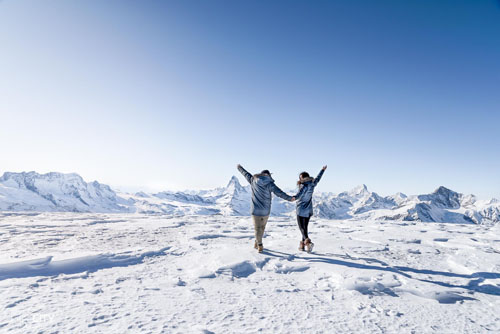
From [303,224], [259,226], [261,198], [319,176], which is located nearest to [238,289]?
[259,226]

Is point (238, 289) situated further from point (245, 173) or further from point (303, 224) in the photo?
point (245, 173)

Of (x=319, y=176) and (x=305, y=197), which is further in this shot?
(x=319, y=176)

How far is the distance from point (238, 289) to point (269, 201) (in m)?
3.61

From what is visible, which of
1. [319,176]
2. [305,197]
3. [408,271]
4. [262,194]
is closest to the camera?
[408,271]

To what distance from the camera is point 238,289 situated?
437 centimetres

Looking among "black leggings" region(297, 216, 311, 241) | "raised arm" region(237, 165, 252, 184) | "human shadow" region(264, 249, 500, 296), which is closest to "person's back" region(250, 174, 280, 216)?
"raised arm" region(237, 165, 252, 184)

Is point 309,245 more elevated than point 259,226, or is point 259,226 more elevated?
point 259,226

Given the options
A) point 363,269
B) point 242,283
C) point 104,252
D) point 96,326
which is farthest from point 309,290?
point 104,252

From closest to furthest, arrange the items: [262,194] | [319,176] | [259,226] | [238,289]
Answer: [238,289], [259,226], [262,194], [319,176]

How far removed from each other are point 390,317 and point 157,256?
535 cm

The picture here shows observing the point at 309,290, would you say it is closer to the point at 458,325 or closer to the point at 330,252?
the point at 458,325

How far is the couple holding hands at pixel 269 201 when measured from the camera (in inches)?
297

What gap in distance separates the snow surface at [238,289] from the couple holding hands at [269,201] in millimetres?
614

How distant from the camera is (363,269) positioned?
568 centimetres
